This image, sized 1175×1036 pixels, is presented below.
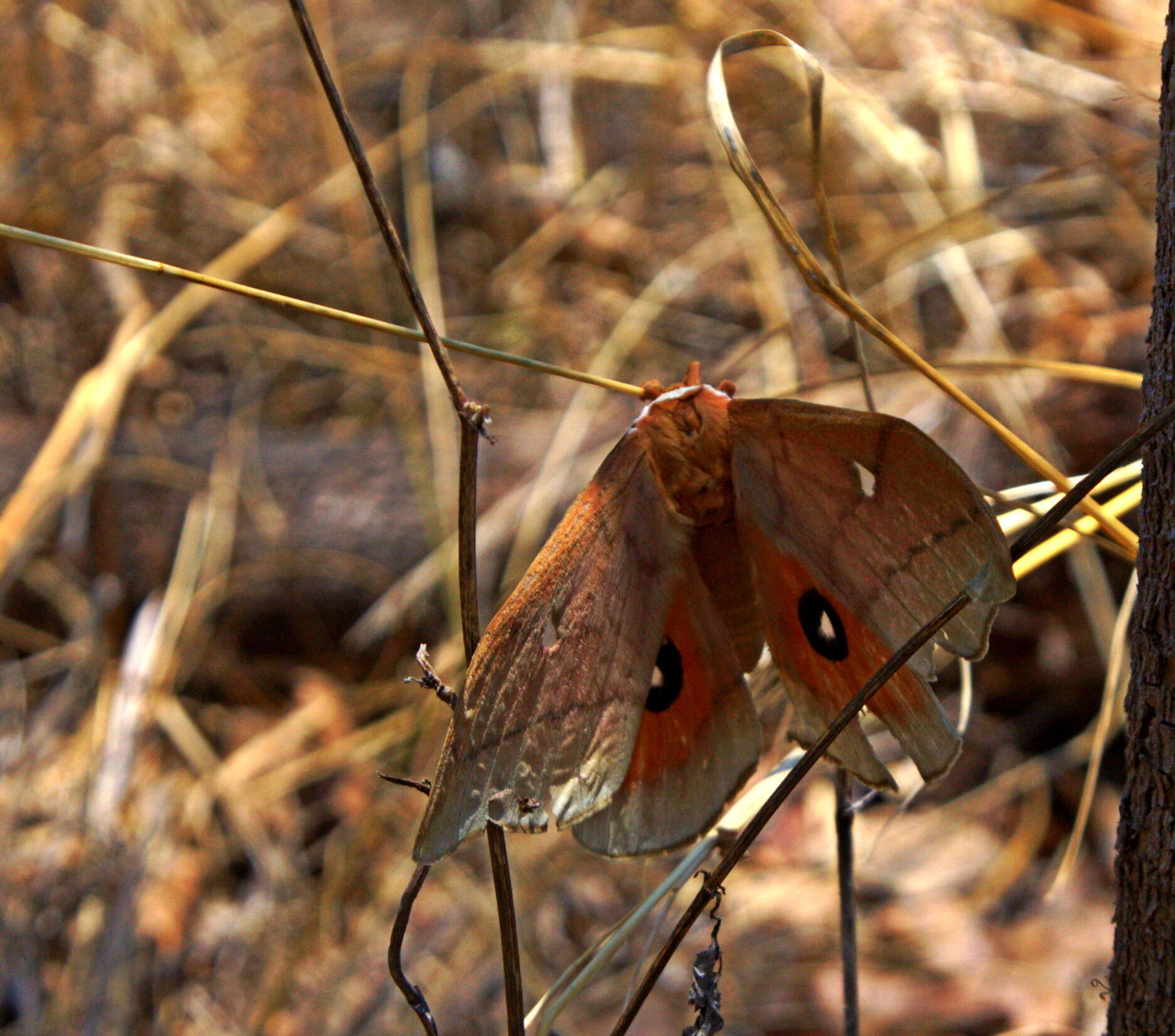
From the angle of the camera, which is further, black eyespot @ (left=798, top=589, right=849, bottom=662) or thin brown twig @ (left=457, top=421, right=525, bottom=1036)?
black eyespot @ (left=798, top=589, right=849, bottom=662)

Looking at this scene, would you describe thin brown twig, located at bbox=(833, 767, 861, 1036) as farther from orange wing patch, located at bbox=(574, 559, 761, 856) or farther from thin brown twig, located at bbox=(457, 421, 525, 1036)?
thin brown twig, located at bbox=(457, 421, 525, 1036)

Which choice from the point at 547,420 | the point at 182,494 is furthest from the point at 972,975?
the point at 182,494

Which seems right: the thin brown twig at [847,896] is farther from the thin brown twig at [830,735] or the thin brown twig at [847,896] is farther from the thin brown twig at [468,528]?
the thin brown twig at [468,528]

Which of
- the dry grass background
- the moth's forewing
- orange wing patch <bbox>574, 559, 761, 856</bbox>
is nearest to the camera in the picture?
the moth's forewing

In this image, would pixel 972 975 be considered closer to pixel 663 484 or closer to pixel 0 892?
pixel 663 484

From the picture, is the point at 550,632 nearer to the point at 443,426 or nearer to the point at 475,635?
the point at 475,635

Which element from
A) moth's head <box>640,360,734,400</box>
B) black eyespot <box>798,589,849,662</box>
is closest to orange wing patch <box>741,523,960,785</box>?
black eyespot <box>798,589,849,662</box>

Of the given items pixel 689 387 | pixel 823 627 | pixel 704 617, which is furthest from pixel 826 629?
pixel 689 387
